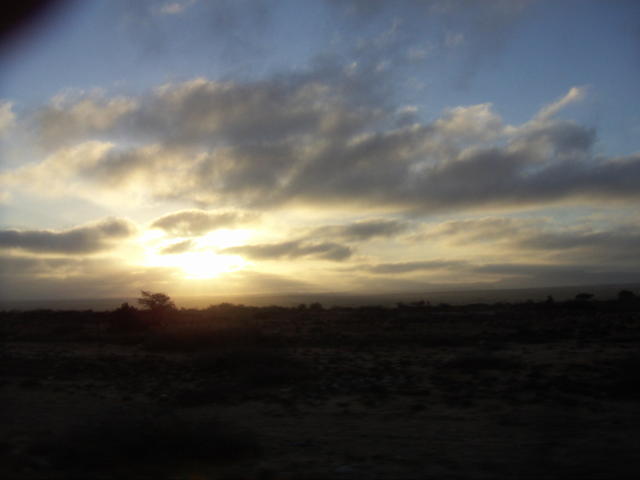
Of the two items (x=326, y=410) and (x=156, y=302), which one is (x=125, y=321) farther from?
(x=326, y=410)

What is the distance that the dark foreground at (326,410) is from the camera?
895 centimetres

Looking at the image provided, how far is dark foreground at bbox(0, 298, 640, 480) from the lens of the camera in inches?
352

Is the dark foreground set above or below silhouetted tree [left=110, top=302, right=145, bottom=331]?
below

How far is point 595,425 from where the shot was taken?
1116cm

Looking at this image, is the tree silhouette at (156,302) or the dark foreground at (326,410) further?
the tree silhouette at (156,302)

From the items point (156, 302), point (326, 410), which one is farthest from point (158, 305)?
point (326, 410)

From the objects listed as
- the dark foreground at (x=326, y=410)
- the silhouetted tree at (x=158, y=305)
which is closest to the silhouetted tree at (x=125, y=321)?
the silhouetted tree at (x=158, y=305)

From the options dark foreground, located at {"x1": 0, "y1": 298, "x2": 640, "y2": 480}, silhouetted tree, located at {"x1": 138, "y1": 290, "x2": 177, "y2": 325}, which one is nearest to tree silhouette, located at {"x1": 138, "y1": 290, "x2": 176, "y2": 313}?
silhouetted tree, located at {"x1": 138, "y1": 290, "x2": 177, "y2": 325}

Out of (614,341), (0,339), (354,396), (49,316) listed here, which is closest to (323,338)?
(614,341)

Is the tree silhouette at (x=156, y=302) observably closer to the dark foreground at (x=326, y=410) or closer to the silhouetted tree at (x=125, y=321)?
the silhouetted tree at (x=125, y=321)

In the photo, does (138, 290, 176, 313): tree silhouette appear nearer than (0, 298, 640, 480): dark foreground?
No

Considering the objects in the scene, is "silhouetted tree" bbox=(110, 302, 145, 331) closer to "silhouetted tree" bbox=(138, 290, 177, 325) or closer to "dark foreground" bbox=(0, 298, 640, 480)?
"silhouetted tree" bbox=(138, 290, 177, 325)

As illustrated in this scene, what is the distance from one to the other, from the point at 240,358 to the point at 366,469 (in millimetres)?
12118

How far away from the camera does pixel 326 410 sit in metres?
13.4
